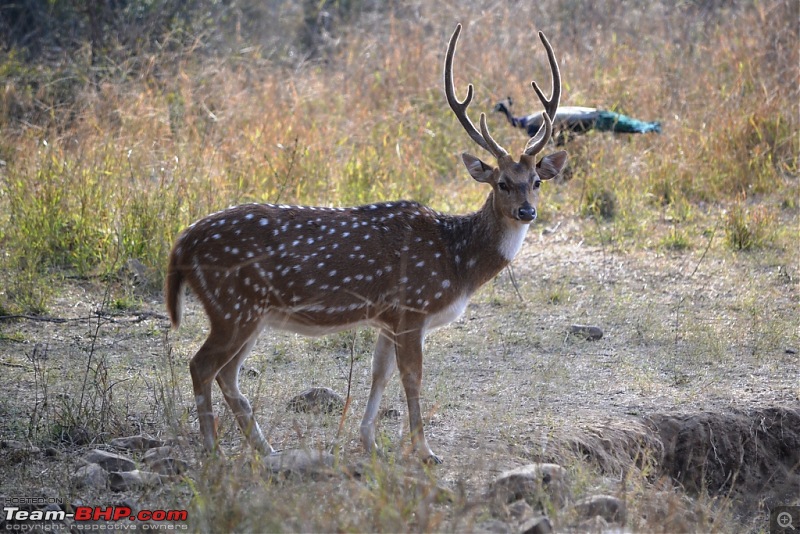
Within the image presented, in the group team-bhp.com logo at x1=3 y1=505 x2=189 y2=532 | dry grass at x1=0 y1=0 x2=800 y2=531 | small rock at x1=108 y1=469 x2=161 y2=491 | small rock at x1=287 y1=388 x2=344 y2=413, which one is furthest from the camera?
small rock at x1=287 y1=388 x2=344 y2=413

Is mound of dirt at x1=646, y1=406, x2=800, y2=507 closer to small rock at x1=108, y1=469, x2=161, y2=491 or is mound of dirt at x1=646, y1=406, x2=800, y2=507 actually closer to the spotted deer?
the spotted deer

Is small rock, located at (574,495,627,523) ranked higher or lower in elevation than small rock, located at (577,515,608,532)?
lower

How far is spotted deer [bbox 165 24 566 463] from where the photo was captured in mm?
5266

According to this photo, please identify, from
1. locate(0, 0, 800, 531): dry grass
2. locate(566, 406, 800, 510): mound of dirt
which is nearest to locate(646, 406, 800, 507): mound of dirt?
locate(566, 406, 800, 510): mound of dirt

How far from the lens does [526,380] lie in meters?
6.55

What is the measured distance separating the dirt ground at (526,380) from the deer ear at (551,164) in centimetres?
125

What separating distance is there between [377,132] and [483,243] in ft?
16.8

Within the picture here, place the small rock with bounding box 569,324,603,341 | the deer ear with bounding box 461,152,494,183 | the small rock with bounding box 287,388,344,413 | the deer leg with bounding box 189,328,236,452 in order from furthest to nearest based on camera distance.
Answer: the small rock with bounding box 569,324,603,341 → the deer ear with bounding box 461,152,494,183 → the small rock with bounding box 287,388,344,413 → the deer leg with bounding box 189,328,236,452

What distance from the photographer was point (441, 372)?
Answer: 6.68 metres

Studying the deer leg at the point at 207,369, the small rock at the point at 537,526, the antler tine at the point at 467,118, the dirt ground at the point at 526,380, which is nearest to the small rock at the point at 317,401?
the dirt ground at the point at 526,380

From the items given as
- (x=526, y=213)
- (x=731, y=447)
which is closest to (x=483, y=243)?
(x=526, y=213)

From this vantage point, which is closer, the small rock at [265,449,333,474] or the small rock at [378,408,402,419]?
the small rock at [265,449,333,474]

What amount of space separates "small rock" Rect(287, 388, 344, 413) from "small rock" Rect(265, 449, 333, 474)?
960mm

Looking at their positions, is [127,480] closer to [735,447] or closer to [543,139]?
[543,139]
